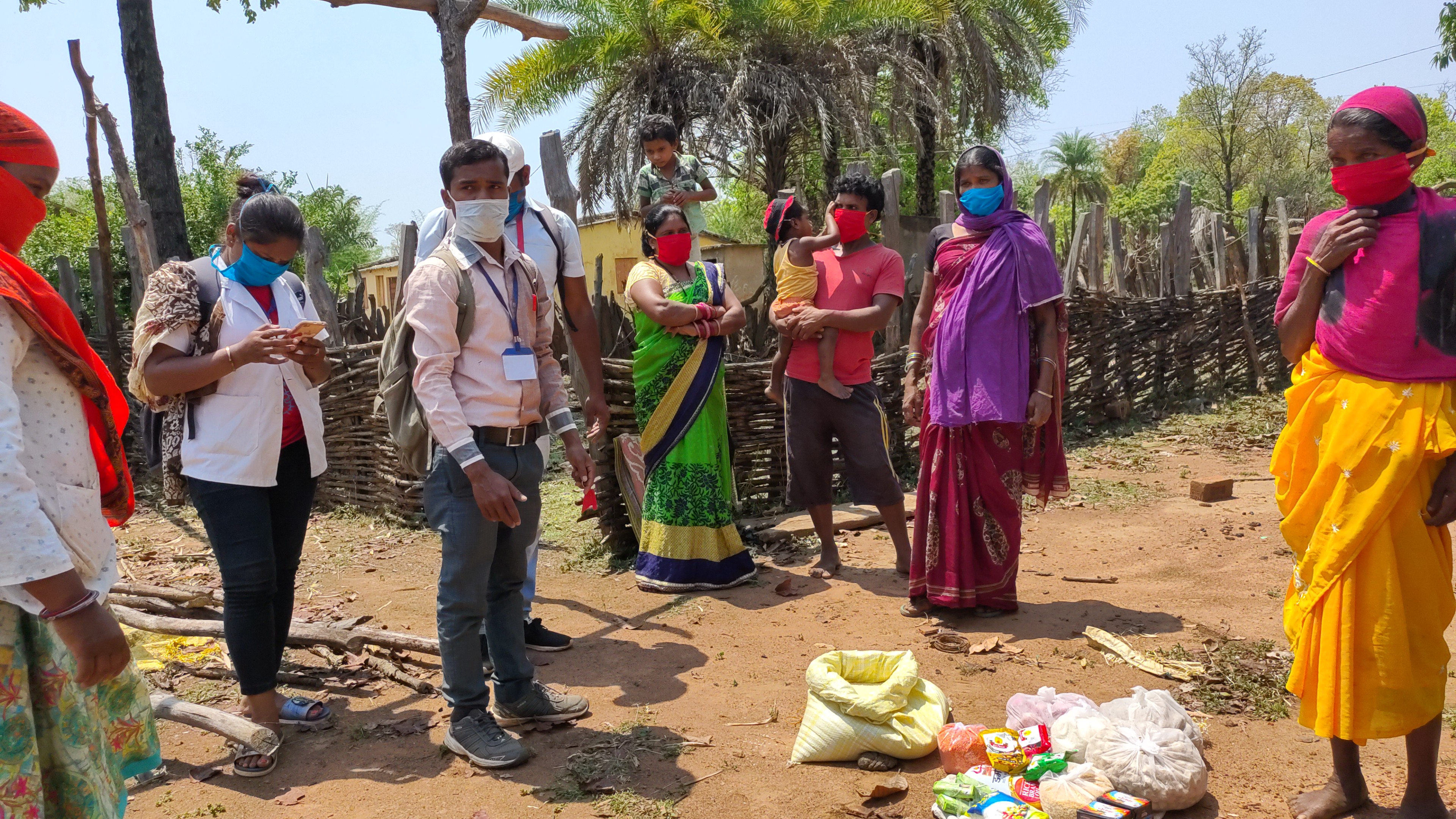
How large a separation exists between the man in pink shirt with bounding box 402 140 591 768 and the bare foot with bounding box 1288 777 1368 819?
2.23 meters

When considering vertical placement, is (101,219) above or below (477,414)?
above

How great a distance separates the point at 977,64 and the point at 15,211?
19.4 metres

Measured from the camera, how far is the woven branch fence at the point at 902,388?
6301 mm

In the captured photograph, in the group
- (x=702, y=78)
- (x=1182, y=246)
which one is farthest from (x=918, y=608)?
(x=702, y=78)

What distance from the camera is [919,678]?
342cm

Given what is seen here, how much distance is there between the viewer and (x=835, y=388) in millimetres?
5023

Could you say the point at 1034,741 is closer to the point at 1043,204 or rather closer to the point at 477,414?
the point at 477,414

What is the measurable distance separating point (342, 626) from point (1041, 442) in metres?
3.05

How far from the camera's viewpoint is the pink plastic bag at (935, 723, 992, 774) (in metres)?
3.03

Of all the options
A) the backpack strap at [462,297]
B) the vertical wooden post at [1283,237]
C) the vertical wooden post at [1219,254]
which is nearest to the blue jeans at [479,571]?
the backpack strap at [462,297]

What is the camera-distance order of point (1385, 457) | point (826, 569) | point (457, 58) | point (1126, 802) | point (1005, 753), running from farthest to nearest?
1. point (457, 58)
2. point (826, 569)
3. point (1005, 753)
4. point (1126, 802)
5. point (1385, 457)

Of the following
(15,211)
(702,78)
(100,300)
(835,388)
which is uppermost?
(702,78)

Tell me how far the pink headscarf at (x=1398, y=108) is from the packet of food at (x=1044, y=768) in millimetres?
1855

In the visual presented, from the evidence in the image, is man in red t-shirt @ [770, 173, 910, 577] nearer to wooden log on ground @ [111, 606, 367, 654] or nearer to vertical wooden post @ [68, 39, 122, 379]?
wooden log on ground @ [111, 606, 367, 654]
